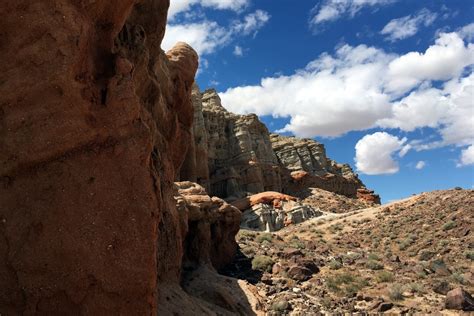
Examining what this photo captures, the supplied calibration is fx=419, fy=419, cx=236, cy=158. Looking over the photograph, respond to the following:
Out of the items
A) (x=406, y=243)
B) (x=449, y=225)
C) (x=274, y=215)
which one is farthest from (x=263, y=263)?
(x=274, y=215)

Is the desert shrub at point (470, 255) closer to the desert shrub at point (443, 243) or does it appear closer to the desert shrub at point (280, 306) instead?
the desert shrub at point (443, 243)

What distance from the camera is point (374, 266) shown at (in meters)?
20.8

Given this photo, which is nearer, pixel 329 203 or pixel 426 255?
pixel 426 255

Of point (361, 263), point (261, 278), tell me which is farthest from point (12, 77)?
point (361, 263)

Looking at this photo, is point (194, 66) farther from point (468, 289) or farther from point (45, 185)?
point (468, 289)

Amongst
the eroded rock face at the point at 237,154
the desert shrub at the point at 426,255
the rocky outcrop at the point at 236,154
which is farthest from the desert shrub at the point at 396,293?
the eroded rock face at the point at 237,154

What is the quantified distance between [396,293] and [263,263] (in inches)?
264

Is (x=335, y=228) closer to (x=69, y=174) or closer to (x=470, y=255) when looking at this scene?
(x=470, y=255)

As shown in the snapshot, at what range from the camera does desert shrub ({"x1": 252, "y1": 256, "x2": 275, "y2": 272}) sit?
2036cm

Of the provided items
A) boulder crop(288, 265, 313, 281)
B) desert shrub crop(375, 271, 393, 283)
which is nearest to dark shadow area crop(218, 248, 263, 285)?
boulder crop(288, 265, 313, 281)

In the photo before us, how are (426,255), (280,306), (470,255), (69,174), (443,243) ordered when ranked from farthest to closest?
(443,243)
(426,255)
(470,255)
(280,306)
(69,174)

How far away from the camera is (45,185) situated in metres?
6.14

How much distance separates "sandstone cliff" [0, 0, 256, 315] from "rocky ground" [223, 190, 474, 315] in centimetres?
964

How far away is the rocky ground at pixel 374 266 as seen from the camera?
619 inches
